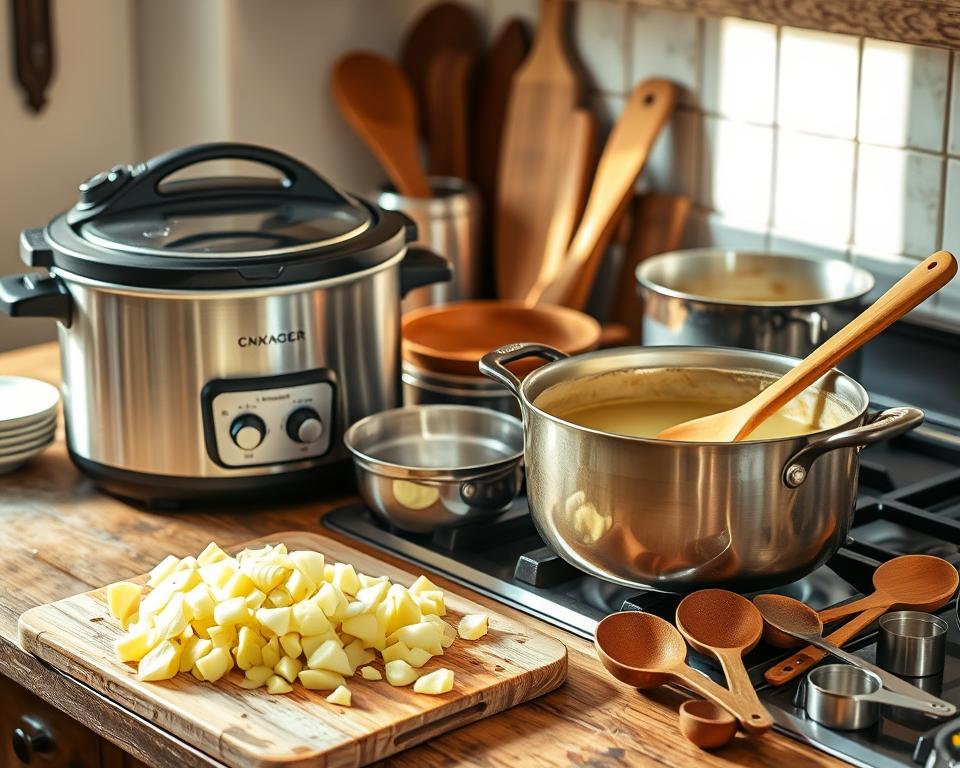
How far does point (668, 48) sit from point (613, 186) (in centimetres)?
18

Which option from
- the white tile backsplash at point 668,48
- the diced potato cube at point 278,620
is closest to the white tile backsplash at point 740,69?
the white tile backsplash at point 668,48

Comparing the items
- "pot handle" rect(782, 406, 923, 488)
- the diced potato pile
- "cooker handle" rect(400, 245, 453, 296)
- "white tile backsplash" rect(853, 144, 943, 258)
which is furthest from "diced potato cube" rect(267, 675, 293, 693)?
"white tile backsplash" rect(853, 144, 943, 258)

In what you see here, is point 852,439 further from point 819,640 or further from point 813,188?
point 813,188

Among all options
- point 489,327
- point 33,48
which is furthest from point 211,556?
point 33,48

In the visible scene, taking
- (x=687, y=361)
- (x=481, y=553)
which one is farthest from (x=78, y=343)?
(x=687, y=361)

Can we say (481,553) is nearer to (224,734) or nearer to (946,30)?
(224,734)

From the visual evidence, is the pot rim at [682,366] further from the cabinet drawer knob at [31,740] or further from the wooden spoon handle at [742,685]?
the cabinet drawer knob at [31,740]

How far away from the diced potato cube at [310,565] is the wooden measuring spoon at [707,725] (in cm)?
27

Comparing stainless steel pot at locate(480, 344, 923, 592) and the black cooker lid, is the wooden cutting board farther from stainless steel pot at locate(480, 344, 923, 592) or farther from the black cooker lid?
the black cooker lid

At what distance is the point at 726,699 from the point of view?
91 centimetres

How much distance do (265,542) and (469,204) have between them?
733 millimetres

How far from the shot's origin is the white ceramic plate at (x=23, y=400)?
1.36 meters

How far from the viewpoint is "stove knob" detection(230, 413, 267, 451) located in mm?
1236

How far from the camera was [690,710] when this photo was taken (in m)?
0.93
